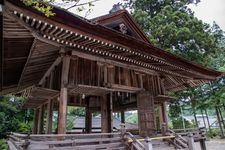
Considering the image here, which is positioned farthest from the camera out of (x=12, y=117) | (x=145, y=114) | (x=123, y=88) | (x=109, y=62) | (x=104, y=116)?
(x=12, y=117)

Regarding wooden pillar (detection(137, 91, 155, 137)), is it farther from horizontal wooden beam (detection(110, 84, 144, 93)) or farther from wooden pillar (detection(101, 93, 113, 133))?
wooden pillar (detection(101, 93, 113, 133))

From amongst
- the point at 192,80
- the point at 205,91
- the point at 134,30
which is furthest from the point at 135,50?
the point at 205,91

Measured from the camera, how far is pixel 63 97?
6344 mm

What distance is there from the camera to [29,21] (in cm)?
471

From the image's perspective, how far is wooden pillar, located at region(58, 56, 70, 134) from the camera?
6.11 m

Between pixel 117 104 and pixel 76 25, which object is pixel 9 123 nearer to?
pixel 117 104

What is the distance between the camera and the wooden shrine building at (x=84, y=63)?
5176 mm

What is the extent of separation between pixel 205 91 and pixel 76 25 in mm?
20943

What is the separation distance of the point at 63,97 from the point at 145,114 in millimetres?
4061

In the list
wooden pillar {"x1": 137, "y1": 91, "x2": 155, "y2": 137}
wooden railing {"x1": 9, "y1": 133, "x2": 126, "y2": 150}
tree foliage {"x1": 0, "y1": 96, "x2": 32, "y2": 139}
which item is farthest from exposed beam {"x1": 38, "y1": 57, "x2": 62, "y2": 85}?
tree foliage {"x1": 0, "y1": 96, "x2": 32, "y2": 139}

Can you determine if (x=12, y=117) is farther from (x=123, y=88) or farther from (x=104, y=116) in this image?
(x=123, y=88)

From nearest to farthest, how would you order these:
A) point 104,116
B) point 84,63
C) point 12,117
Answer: point 84,63 → point 104,116 → point 12,117

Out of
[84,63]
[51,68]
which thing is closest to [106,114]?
[84,63]

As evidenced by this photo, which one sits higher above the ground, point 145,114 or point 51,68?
point 51,68
